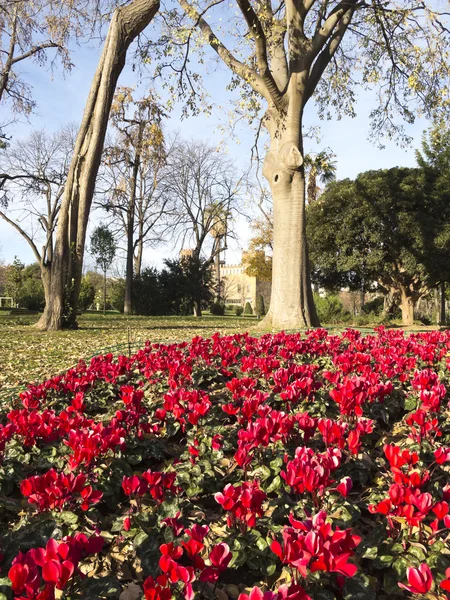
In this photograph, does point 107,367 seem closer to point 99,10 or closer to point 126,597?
point 126,597

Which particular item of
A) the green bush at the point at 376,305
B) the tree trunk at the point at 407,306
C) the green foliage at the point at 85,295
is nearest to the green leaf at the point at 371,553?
the tree trunk at the point at 407,306

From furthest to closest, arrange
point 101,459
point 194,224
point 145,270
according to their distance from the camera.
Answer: point 194,224 → point 145,270 → point 101,459

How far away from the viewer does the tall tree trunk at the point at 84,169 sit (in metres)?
12.7

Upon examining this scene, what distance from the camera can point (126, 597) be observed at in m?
Answer: 1.79

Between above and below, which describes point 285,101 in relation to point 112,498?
Answer: above

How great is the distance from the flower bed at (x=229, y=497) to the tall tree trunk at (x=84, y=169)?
29.8 ft

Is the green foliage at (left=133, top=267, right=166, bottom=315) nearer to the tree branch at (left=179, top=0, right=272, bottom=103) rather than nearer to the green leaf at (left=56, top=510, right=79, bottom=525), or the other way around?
the tree branch at (left=179, top=0, right=272, bottom=103)

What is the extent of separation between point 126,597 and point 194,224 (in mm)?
37160

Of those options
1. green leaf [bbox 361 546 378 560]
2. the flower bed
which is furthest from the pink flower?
green leaf [bbox 361 546 378 560]

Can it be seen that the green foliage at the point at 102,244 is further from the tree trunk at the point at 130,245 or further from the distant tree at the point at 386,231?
the distant tree at the point at 386,231

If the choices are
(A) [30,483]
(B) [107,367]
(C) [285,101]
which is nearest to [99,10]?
(C) [285,101]

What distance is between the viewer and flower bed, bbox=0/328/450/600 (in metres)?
1.61

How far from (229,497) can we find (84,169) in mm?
12512

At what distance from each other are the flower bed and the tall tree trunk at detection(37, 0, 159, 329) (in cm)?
908
